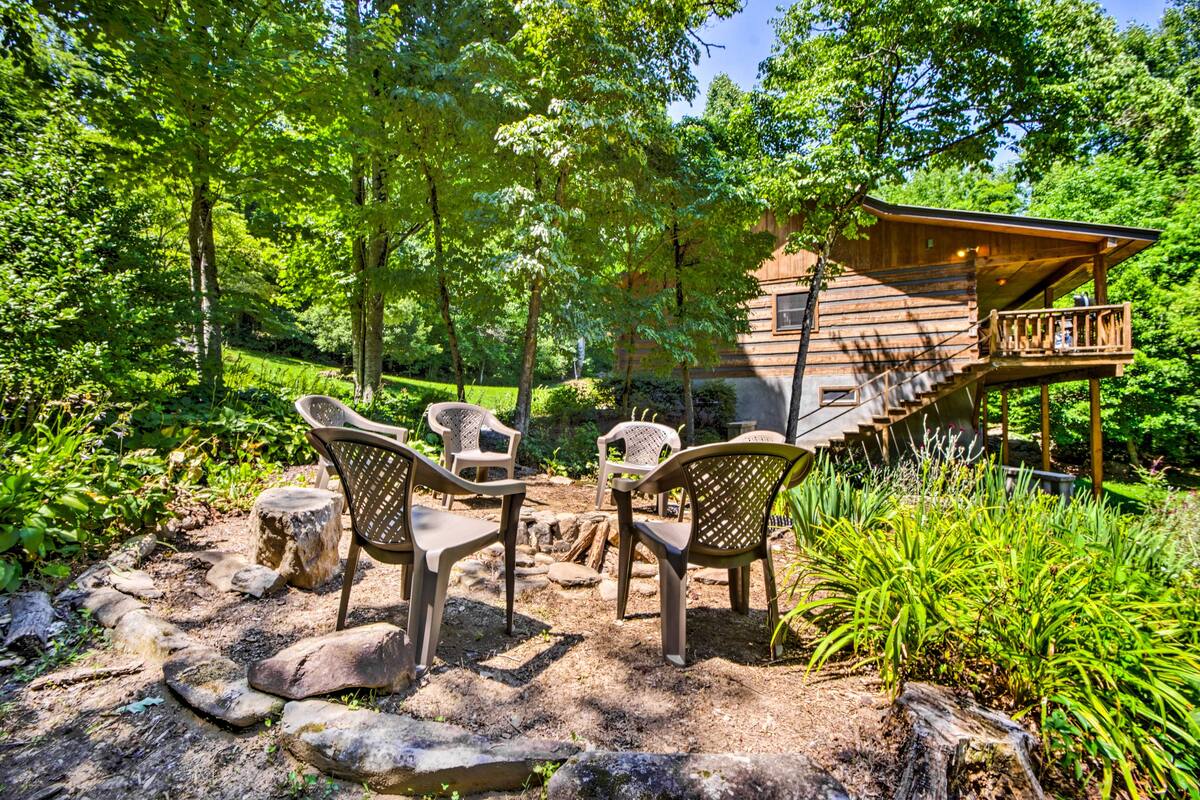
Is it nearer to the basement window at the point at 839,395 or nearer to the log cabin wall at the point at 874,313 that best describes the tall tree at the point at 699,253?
the log cabin wall at the point at 874,313

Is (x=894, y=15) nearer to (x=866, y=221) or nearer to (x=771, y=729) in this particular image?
(x=866, y=221)

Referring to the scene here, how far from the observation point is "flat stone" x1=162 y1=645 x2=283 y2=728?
5.61 feet

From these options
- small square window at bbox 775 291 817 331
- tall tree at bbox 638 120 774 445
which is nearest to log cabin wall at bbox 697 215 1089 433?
small square window at bbox 775 291 817 331

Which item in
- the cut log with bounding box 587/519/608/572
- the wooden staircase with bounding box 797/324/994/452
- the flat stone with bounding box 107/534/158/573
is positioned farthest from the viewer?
the wooden staircase with bounding box 797/324/994/452

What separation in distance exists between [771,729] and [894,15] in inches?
418

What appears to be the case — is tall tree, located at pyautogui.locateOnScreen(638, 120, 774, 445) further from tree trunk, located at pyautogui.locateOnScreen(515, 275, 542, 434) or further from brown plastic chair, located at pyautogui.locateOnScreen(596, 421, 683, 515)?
brown plastic chair, located at pyautogui.locateOnScreen(596, 421, 683, 515)

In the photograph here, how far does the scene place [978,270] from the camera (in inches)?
414

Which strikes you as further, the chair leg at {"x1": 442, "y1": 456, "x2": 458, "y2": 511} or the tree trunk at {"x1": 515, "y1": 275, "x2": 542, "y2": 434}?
the tree trunk at {"x1": 515, "y1": 275, "x2": 542, "y2": 434}

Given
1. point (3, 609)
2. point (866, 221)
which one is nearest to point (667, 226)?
point (866, 221)

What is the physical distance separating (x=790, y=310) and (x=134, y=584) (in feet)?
41.0

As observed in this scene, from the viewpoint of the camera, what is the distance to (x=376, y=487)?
228 cm

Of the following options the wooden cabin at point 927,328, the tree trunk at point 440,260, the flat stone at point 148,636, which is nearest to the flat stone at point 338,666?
the flat stone at point 148,636

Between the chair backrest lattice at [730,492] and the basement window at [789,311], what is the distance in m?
10.8

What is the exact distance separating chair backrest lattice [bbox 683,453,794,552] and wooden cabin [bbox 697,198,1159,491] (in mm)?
7838
